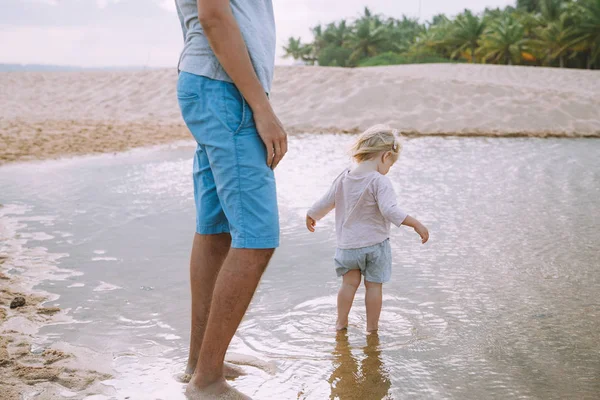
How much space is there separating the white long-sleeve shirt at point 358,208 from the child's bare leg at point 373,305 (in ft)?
0.68

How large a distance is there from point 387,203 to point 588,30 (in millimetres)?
33499

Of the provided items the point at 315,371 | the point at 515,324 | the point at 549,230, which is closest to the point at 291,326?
the point at 315,371

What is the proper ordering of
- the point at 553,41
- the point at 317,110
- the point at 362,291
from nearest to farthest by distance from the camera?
1. the point at 362,291
2. the point at 317,110
3. the point at 553,41

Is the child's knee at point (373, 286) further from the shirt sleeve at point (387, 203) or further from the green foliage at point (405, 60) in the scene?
the green foliage at point (405, 60)

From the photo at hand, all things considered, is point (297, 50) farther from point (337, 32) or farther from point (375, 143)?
point (375, 143)

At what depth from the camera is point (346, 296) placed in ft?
10.5

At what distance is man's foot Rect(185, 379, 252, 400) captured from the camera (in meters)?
2.32

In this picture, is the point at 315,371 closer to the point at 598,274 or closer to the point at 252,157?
the point at 252,157

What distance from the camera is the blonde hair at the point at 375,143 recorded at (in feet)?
10.5

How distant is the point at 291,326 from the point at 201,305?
0.80m

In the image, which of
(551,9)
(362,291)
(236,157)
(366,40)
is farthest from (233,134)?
(366,40)

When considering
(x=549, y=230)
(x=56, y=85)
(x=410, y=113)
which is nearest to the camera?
(x=549, y=230)

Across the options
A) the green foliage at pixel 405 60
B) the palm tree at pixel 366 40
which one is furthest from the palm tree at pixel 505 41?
the palm tree at pixel 366 40

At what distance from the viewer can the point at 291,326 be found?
130 inches
